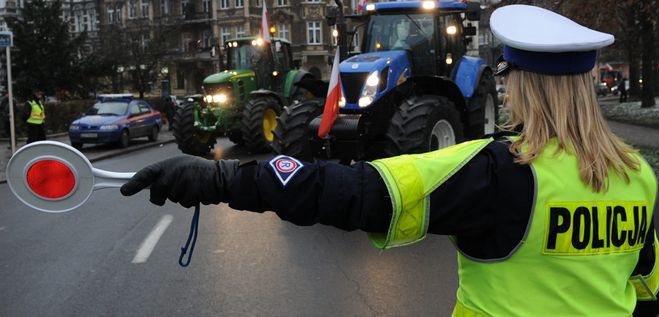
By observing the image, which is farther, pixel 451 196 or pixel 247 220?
pixel 247 220

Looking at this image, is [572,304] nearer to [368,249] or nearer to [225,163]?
[225,163]

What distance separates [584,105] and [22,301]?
4763 mm

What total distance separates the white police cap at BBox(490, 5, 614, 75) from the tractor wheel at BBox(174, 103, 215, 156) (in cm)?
1566

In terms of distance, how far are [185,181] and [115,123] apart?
66.5 feet

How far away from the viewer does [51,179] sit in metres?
1.79

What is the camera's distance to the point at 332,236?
7.55m

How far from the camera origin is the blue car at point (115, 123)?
2045 centimetres

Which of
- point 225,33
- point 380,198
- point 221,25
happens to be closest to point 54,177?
point 380,198

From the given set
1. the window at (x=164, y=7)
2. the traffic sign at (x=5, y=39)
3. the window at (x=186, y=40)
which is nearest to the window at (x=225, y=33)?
the window at (x=186, y=40)

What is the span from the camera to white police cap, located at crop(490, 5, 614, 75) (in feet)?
5.57

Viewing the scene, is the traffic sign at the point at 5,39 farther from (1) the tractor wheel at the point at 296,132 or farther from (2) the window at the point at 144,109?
(1) the tractor wheel at the point at 296,132

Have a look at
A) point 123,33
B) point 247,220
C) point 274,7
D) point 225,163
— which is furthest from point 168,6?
point 225,163

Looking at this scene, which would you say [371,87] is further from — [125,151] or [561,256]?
[125,151]

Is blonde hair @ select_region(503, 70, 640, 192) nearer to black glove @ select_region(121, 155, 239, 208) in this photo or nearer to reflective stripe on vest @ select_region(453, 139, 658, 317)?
reflective stripe on vest @ select_region(453, 139, 658, 317)
